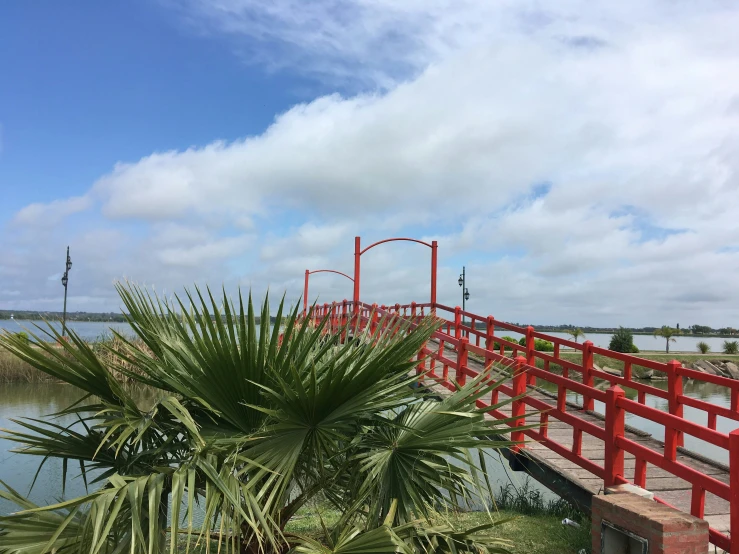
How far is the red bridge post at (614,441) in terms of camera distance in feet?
19.2

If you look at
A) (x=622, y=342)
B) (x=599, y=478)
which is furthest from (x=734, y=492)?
(x=622, y=342)

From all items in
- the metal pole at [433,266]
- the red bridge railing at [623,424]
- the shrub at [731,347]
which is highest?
the metal pole at [433,266]

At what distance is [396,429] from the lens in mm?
4488

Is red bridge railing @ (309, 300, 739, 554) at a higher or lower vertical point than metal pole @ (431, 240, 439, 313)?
lower

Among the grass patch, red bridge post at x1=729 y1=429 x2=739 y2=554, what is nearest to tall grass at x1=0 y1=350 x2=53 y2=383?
the grass patch

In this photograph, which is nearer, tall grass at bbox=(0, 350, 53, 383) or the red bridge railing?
the red bridge railing

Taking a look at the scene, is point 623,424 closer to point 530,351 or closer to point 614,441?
point 614,441

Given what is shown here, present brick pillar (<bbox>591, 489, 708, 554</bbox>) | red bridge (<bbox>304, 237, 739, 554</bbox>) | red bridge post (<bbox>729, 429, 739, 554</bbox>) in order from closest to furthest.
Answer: brick pillar (<bbox>591, 489, 708, 554</bbox>)
red bridge post (<bbox>729, 429, 739, 554</bbox>)
red bridge (<bbox>304, 237, 739, 554</bbox>)

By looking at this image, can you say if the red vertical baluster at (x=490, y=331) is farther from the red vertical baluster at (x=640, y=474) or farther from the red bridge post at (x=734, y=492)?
the red bridge post at (x=734, y=492)

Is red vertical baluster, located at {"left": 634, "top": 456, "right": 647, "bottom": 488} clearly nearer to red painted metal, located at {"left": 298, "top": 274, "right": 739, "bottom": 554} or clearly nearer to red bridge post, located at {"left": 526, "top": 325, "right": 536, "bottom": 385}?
red painted metal, located at {"left": 298, "top": 274, "right": 739, "bottom": 554}

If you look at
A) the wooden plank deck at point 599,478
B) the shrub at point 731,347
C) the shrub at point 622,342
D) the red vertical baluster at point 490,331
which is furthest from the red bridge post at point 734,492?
the shrub at point 731,347

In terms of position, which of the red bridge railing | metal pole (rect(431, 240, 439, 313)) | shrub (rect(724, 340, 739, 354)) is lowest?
shrub (rect(724, 340, 739, 354))

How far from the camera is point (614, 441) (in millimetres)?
5848

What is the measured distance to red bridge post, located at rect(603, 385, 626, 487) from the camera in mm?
5848
